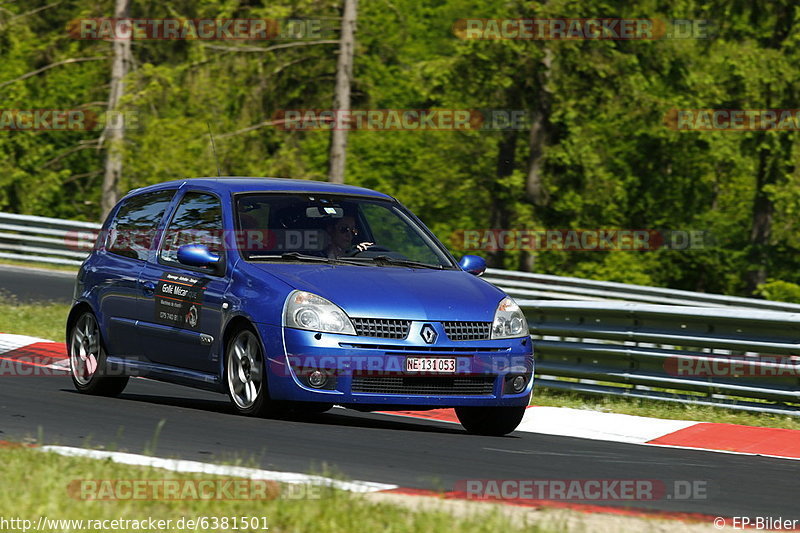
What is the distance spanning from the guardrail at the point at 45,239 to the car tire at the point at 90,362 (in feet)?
56.6

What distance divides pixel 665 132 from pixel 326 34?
15.3 meters

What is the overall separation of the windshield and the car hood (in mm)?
240

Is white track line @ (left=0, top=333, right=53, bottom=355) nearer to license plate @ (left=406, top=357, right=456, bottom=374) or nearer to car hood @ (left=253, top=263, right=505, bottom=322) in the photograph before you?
Answer: car hood @ (left=253, top=263, right=505, bottom=322)

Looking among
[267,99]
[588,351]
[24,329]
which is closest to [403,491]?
[588,351]

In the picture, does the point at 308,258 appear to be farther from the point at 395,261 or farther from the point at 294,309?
the point at 294,309

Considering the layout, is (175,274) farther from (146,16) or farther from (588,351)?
(146,16)

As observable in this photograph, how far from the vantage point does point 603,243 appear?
137ft

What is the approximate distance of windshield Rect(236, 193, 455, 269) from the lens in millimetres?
9742

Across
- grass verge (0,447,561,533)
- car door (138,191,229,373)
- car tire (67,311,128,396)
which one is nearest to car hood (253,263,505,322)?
car door (138,191,229,373)

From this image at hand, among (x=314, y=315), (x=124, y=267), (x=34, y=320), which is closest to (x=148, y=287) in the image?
(x=124, y=267)

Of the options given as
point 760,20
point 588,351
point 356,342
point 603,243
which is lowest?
point 603,243

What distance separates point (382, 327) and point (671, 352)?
13.8 ft

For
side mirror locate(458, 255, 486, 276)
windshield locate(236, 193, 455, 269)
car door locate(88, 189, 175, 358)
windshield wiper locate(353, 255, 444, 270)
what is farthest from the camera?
car door locate(88, 189, 175, 358)

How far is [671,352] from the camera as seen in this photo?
40.0 ft
